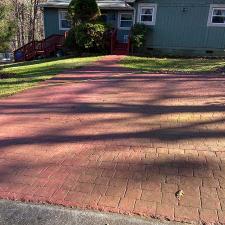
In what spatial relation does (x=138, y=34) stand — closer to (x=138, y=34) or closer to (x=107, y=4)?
(x=138, y=34)

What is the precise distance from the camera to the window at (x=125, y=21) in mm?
18984

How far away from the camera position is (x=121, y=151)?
4.02m

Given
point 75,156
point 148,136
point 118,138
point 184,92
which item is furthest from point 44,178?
point 184,92

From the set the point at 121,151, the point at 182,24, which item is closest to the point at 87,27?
the point at 182,24

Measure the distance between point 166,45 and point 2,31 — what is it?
8886 mm

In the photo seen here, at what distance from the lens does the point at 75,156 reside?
3924 millimetres

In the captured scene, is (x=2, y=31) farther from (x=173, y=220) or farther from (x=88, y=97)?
(x=173, y=220)

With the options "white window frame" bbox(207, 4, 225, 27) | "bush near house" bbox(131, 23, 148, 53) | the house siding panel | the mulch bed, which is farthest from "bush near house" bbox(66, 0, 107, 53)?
"white window frame" bbox(207, 4, 225, 27)

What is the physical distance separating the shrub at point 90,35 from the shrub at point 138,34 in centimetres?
169

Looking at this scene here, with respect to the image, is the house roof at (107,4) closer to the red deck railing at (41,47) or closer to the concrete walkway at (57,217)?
the red deck railing at (41,47)

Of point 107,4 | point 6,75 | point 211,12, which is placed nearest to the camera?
point 6,75

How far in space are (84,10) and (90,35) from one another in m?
1.47

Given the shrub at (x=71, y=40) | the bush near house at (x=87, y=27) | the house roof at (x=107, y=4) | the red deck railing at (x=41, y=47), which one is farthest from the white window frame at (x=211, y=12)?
the red deck railing at (x=41, y=47)

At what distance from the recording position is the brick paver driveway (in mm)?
2949
